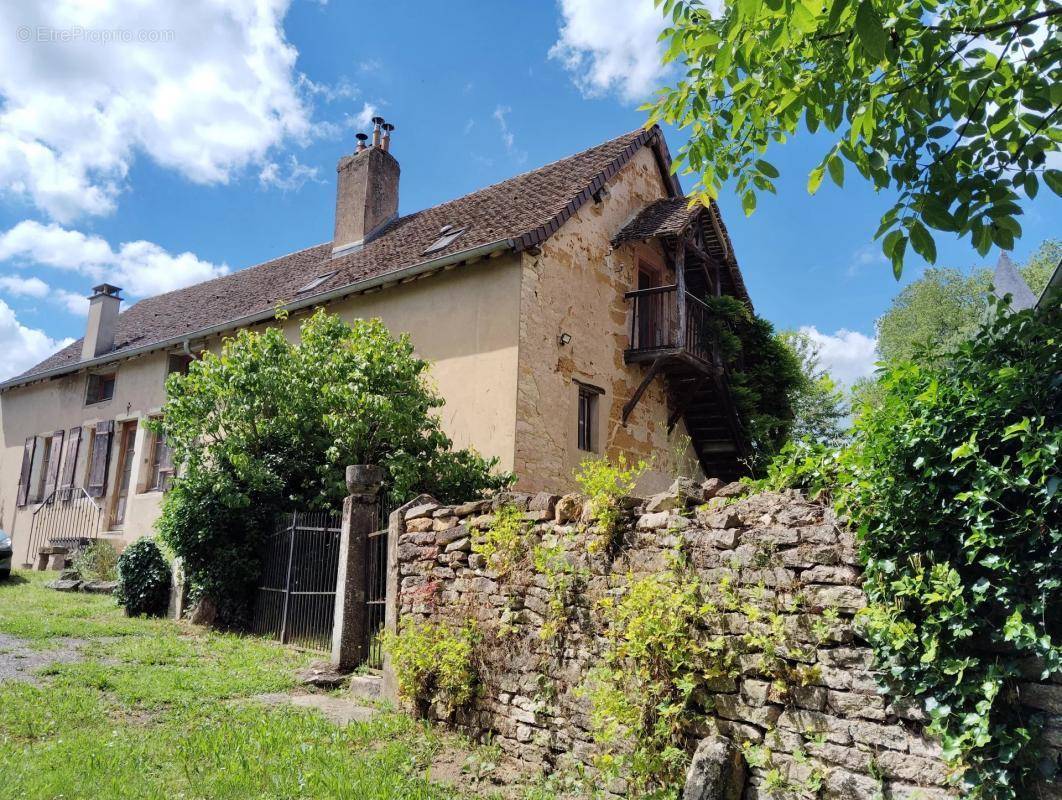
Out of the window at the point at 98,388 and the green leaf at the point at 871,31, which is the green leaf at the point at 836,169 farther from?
the window at the point at 98,388

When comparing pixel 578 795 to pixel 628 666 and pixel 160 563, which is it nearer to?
pixel 628 666

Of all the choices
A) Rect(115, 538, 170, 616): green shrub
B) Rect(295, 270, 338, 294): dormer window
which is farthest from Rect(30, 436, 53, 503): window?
Rect(115, 538, 170, 616): green shrub

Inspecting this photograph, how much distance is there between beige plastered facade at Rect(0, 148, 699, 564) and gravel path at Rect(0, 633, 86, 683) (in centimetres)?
441

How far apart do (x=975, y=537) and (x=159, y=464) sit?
648 inches

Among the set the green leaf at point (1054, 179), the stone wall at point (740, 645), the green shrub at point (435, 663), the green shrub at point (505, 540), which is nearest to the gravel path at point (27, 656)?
the green shrub at point (435, 663)

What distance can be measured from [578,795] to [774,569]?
1.98m

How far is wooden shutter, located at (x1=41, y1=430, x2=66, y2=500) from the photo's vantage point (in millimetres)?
17828

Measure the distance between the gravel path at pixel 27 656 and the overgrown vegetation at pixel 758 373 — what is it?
10965 millimetres

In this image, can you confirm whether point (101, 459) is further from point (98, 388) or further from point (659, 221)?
point (659, 221)

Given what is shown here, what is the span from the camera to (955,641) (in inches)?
122

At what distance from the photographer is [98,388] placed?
18.3 meters

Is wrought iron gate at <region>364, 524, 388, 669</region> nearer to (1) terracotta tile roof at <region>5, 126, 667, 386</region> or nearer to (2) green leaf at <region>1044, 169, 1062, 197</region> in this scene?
(1) terracotta tile roof at <region>5, 126, 667, 386</region>

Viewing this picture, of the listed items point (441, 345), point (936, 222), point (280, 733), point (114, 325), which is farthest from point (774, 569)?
point (114, 325)

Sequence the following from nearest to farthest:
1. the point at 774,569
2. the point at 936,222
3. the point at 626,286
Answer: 1. the point at 936,222
2. the point at 774,569
3. the point at 626,286
